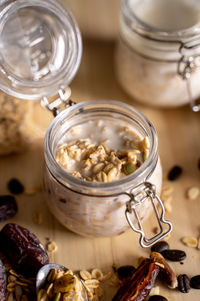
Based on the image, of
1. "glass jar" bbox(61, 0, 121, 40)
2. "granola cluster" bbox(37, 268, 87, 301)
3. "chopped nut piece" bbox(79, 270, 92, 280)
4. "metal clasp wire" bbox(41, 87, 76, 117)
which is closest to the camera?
"granola cluster" bbox(37, 268, 87, 301)

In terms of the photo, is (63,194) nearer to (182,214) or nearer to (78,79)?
(182,214)

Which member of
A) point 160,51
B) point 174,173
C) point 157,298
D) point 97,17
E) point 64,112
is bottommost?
point 157,298

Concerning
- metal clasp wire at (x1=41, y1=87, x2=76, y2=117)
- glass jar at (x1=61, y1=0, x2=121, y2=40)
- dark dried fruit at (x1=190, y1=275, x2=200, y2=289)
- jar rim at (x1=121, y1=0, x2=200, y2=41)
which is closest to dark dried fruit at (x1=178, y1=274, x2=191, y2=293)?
dark dried fruit at (x1=190, y1=275, x2=200, y2=289)

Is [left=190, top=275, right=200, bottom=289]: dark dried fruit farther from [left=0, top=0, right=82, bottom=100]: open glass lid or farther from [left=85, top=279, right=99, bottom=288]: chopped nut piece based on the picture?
[left=0, top=0, right=82, bottom=100]: open glass lid

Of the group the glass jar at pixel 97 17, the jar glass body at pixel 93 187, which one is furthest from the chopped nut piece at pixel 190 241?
the glass jar at pixel 97 17

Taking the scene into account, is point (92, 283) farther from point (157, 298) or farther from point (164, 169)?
point (164, 169)

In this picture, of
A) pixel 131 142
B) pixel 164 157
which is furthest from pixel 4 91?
pixel 164 157

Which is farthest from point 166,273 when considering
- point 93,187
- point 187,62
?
point 187,62
